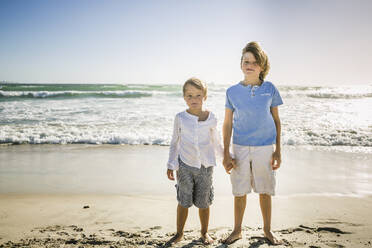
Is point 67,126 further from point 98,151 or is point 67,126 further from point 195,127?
point 195,127

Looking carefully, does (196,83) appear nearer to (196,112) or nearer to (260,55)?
(196,112)

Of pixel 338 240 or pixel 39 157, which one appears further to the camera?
pixel 39 157

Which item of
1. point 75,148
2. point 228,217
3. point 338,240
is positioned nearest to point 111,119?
point 75,148

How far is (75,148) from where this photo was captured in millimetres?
6969

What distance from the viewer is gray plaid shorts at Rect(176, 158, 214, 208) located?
8.15ft

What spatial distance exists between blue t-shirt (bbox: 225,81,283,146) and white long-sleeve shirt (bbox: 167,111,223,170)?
266 millimetres

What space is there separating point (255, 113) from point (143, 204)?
→ 2115mm

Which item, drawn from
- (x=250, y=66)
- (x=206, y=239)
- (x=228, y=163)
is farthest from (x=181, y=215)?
(x=250, y=66)

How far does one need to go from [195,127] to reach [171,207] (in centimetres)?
161

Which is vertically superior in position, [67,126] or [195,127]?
[195,127]

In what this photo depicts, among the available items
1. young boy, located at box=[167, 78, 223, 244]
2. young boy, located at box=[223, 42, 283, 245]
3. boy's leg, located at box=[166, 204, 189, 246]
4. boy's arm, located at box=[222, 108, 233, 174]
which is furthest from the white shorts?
boy's leg, located at box=[166, 204, 189, 246]

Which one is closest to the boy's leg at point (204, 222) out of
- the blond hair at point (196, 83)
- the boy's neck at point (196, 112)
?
the boy's neck at point (196, 112)

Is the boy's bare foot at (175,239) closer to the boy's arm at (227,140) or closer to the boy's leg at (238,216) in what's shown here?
the boy's leg at (238,216)

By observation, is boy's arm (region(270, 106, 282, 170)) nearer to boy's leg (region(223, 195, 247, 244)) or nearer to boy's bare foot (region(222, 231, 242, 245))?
boy's leg (region(223, 195, 247, 244))
